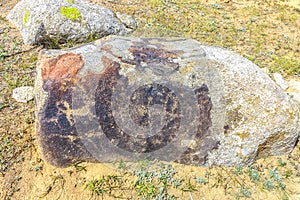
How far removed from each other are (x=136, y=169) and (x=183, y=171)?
2.53ft

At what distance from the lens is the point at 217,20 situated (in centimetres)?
895

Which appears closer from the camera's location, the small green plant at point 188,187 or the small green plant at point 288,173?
the small green plant at point 188,187

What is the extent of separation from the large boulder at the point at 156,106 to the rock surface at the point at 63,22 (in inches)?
100

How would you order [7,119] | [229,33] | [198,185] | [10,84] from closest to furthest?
1. [198,185]
2. [7,119]
3. [10,84]
4. [229,33]

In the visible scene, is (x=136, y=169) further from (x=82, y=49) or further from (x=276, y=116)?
(x=276, y=116)

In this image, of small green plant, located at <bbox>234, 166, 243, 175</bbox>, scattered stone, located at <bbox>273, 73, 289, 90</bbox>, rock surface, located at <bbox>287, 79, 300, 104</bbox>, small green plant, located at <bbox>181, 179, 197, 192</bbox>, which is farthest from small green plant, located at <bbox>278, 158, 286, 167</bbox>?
scattered stone, located at <bbox>273, 73, 289, 90</bbox>

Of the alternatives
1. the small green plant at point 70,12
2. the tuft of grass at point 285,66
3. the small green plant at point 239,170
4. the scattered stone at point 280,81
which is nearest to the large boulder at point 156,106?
the small green plant at point 239,170

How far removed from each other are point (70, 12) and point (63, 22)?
32 centimetres

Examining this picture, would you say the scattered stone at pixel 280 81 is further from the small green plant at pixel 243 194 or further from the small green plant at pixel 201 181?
the small green plant at pixel 201 181

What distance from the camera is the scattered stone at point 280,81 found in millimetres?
6844

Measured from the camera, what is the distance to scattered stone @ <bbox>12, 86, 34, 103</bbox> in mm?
5858

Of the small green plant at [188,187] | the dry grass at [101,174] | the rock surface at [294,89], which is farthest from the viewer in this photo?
the rock surface at [294,89]

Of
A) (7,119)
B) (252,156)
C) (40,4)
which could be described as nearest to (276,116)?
(252,156)

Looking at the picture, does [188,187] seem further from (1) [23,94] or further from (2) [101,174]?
(1) [23,94]
